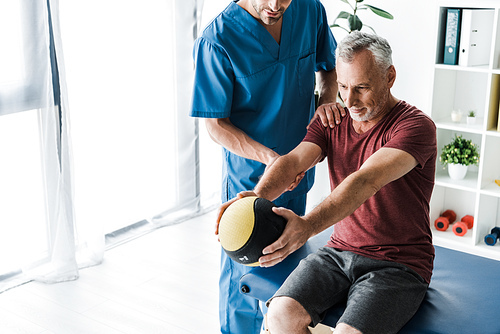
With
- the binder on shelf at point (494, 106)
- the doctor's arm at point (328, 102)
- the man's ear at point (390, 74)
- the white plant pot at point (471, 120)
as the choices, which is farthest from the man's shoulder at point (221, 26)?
the white plant pot at point (471, 120)

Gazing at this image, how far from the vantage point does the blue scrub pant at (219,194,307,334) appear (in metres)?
2.22

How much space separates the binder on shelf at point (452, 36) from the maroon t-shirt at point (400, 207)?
1505 mm

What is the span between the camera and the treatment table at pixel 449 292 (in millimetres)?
1601

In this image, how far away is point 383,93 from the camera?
179 centimetres

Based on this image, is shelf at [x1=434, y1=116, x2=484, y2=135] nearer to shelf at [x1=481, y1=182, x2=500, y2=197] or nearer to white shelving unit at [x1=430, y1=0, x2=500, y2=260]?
white shelving unit at [x1=430, y1=0, x2=500, y2=260]

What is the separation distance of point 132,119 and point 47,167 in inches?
25.7

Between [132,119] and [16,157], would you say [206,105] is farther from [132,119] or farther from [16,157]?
[132,119]

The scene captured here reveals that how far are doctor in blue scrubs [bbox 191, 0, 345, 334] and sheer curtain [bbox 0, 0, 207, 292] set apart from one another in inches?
42.2

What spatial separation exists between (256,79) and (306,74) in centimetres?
22

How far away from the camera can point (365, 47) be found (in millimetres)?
1730

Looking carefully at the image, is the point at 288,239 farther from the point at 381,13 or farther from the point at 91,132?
the point at 381,13

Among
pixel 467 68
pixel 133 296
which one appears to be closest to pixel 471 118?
pixel 467 68

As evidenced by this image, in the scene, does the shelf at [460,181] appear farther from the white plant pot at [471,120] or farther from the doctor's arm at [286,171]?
the doctor's arm at [286,171]

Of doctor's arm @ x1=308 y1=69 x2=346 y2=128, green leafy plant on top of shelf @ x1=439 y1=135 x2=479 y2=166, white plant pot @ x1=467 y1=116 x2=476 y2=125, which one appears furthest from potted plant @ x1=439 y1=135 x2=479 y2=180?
doctor's arm @ x1=308 y1=69 x2=346 y2=128
